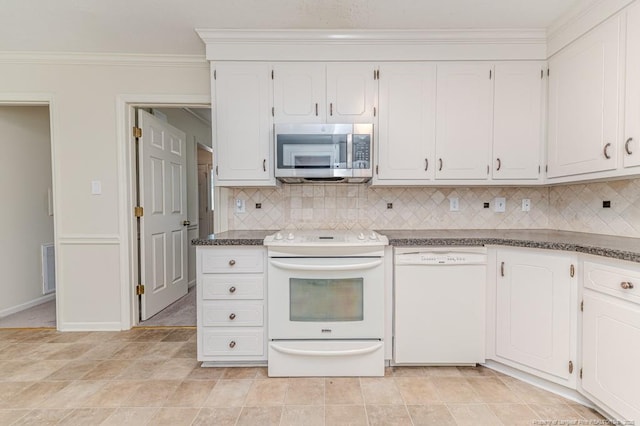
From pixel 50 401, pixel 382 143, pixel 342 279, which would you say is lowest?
pixel 50 401

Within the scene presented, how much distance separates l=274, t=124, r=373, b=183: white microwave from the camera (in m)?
2.14

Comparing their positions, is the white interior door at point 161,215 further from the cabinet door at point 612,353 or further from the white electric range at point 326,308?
the cabinet door at point 612,353

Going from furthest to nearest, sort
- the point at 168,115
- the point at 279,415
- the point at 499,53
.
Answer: the point at 168,115, the point at 499,53, the point at 279,415

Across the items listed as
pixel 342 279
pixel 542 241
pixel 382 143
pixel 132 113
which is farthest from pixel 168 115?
pixel 542 241

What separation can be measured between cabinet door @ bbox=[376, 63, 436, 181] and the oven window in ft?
2.89

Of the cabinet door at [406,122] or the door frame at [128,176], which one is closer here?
the cabinet door at [406,122]

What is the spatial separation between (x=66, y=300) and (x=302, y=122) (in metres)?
2.59

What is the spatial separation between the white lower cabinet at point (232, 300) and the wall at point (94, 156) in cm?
115

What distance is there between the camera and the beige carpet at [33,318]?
9.14 feet

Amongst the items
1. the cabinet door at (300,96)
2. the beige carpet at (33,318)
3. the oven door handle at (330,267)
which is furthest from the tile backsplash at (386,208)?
the beige carpet at (33,318)

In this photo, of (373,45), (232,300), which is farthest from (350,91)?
(232,300)

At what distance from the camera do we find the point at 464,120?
2.25 m

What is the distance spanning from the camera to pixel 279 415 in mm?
1588

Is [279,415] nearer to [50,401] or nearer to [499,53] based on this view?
[50,401]
